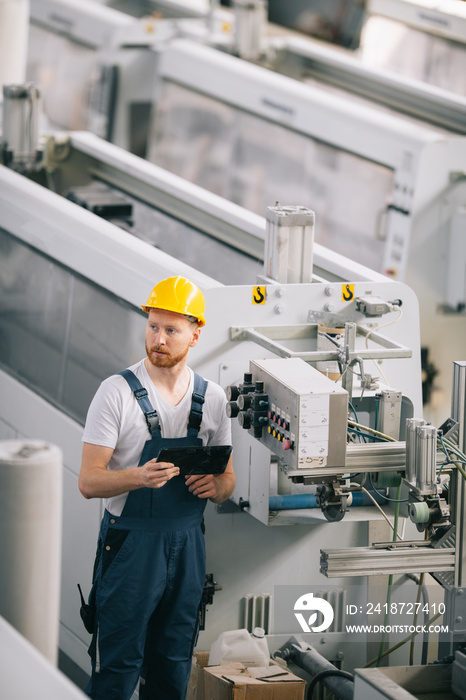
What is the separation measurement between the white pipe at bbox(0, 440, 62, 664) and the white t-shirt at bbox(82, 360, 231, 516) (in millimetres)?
736

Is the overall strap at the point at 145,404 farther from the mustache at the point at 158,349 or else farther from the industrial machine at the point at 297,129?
the industrial machine at the point at 297,129

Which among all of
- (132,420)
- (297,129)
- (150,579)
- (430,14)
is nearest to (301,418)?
(132,420)

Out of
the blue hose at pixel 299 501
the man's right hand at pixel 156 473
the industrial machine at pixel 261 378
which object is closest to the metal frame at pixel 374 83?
the industrial machine at pixel 261 378

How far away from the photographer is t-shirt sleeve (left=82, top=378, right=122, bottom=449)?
3619 mm

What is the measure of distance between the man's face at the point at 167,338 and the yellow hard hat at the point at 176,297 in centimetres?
2

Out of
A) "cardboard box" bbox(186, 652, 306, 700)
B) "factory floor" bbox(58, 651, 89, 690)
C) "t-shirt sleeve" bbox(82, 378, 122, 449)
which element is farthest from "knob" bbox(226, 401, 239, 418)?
"factory floor" bbox(58, 651, 89, 690)

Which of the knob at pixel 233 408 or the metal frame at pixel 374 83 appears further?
the metal frame at pixel 374 83

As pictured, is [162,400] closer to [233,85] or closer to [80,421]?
[80,421]

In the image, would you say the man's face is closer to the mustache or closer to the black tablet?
the mustache

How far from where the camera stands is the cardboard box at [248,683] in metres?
3.87

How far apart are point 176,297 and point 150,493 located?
A: 24.3 inches

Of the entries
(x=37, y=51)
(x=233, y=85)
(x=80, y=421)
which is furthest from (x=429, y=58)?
(x=80, y=421)

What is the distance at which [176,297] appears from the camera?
12.1ft

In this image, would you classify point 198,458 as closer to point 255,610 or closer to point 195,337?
point 195,337
